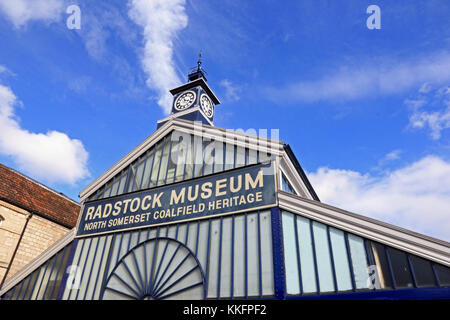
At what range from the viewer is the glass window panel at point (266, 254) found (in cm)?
789

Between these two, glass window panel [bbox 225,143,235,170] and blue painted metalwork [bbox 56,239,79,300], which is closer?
glass window panel [bbox 225,143,235,170]

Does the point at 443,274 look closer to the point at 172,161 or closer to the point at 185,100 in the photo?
the point at 172,161

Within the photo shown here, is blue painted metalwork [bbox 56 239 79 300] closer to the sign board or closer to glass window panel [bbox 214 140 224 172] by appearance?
the sign board

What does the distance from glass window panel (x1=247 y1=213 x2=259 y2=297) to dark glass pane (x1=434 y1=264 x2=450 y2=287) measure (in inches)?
164

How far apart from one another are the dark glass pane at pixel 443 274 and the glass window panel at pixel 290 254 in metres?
3.08

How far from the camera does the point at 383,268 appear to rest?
690 cm

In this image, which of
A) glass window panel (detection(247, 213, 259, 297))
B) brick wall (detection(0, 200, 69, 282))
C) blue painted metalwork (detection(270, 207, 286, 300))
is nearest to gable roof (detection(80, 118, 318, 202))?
blue painted metalwork (detection(270, 207, 286, 300))

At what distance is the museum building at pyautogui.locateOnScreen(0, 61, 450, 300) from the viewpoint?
7.03m

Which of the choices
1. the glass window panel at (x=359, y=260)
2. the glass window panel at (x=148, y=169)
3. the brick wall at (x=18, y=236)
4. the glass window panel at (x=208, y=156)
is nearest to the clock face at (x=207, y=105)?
the glass window panel at (x=148, y=169)

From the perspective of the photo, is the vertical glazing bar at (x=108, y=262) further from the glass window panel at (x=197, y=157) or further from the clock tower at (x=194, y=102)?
the clock tower at (x=194, y=102)

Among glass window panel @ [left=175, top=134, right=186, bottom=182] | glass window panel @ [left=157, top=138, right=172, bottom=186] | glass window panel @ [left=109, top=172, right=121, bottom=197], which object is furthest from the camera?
glass window panel @ [left=109, top=172, right=121, bottom=197]

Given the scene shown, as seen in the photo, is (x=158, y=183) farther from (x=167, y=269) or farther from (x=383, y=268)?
(x=383, y=268)
